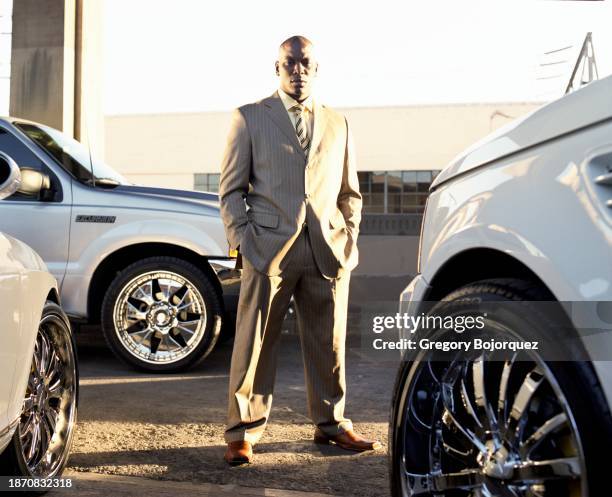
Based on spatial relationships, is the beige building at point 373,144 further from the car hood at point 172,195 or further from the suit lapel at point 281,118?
the suit lapel at point 281,118

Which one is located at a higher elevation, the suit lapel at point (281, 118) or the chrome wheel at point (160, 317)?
the suit lapel at point (281, 118)

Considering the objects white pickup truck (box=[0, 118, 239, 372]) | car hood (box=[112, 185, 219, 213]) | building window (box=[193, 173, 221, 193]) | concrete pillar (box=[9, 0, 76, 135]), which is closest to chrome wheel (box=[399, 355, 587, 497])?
white pickup truck (box=[0, 118, 239, 372])

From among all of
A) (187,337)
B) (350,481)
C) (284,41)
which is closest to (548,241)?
(350,481)

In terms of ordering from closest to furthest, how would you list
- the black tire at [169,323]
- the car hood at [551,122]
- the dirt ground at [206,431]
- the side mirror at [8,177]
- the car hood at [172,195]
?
the car hood at [551,122] → the side mirror at [8,177] → the dirt ground at [206,431] → the black tire at [169,323] → the car hood at [172,195]

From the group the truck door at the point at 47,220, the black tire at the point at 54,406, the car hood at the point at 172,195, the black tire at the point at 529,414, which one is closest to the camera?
the black tire at the point at 529,414

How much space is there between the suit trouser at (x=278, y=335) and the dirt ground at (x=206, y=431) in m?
0.20

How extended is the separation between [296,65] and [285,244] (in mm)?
871

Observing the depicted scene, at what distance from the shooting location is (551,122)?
1998mm

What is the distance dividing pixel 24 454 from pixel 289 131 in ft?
6.10

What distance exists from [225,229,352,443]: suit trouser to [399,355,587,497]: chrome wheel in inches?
66.3

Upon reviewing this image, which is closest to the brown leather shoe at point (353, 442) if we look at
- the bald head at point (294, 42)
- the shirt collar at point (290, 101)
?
the shirt collar at point (290, 101)

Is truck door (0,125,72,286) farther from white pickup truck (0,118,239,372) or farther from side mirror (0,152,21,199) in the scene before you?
side mirror (0,152,21,199)

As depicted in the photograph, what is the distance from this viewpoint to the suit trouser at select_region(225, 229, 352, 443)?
13.3 feet

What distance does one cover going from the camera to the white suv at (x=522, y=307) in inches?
70.2
